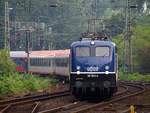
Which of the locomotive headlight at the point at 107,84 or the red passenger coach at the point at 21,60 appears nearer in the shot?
the locomotive headlight at the point at 107,84

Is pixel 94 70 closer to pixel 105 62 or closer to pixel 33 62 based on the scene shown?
pixel 105 62

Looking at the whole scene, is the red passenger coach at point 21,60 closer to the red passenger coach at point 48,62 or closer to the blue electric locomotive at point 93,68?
the red passenger coach at point 48,62

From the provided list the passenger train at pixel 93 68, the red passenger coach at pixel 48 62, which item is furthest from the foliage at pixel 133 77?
the passenger train at pixel 93 68

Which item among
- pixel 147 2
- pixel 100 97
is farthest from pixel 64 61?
pixel 147 2

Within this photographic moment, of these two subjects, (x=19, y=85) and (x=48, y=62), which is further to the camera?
(x=48, y=62)

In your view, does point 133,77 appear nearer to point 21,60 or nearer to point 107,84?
point 21,60

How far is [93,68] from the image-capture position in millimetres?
25688

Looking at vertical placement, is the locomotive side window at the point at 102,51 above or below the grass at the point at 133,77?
above

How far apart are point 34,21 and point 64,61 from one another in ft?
150

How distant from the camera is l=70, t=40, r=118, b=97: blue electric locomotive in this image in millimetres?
25672

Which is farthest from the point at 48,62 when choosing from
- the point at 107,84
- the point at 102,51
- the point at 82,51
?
the point at 107,84

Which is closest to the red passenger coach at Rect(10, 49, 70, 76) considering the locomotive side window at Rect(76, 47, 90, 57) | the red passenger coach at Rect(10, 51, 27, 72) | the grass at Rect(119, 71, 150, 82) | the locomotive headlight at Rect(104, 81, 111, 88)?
the red passenger coach at Rect(10, 51, 27, 72)

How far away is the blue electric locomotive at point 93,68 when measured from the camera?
84.2 feet

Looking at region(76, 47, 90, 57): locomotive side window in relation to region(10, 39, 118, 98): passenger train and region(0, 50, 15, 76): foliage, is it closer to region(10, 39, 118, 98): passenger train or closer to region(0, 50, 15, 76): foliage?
region(10, 39, 118, 98): passenger train
